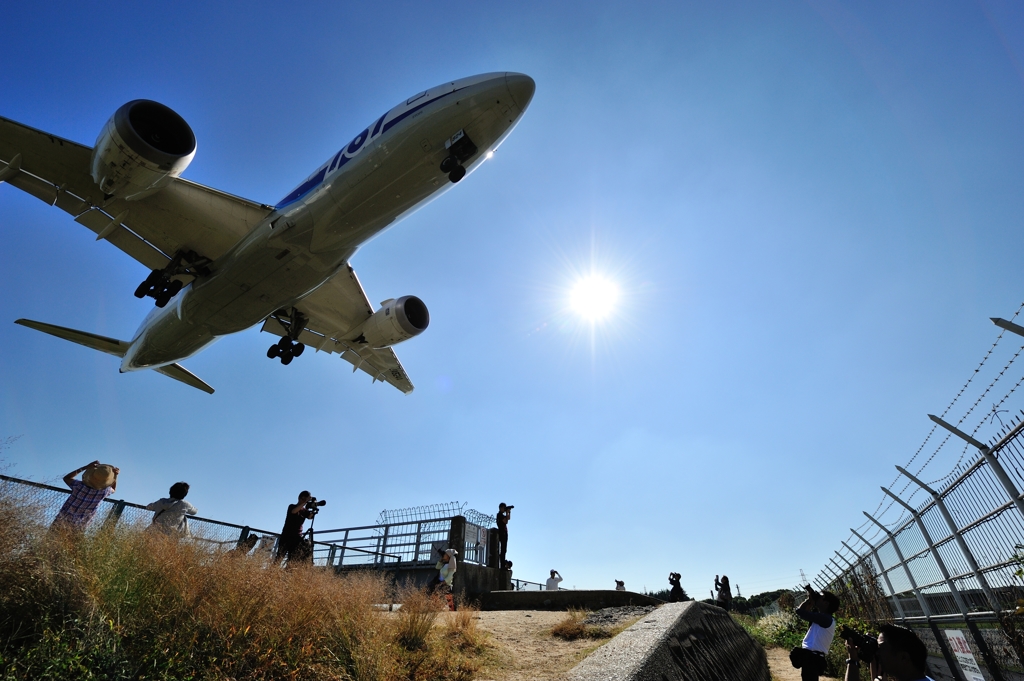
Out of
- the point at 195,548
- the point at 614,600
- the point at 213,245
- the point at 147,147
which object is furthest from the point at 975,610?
the point at 213,245

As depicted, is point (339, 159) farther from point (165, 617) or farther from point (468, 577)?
point (468, 577)

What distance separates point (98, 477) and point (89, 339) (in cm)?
1511

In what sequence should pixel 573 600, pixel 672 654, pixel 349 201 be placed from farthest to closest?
pixel 573 600 → pixel 349 201 → pixel 672 654

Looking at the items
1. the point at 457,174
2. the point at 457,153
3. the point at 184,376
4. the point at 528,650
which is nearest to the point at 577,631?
the point at 528,650

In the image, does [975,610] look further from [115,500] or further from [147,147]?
[147,147]

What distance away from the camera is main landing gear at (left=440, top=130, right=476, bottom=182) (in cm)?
1018

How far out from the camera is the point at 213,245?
45.4 ft

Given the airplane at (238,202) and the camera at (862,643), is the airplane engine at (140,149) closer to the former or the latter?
the airplane at (238,202)

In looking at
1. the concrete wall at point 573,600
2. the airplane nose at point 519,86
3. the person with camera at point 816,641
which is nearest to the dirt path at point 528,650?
the concrete wall at point 573,600

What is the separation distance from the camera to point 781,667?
41.7 ft

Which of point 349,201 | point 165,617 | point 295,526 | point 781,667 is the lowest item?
point 781,667

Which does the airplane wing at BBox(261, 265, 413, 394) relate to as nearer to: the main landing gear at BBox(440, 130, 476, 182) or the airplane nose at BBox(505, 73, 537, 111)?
the main landing gear at BBox(440, 130, 476, 182)

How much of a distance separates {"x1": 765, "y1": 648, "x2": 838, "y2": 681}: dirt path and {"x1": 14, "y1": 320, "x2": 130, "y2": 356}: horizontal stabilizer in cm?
2214

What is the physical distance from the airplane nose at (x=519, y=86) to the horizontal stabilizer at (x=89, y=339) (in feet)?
53.5
